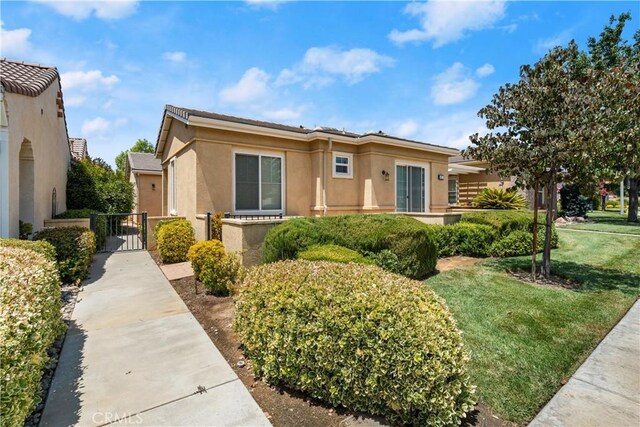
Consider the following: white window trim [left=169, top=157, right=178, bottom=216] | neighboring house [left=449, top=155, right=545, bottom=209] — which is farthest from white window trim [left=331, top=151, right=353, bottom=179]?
neighboring house [left=449, top=155, right=545, bottom=209]

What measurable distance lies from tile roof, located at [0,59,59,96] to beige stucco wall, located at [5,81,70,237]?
0.21 m

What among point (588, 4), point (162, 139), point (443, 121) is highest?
point (588, 4)

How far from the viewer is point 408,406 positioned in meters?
2.58

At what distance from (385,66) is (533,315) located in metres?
9.79

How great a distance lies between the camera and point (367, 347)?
108 inches

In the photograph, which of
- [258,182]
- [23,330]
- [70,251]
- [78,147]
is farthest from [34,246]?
[78,147]

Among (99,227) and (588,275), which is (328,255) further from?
(99,227)

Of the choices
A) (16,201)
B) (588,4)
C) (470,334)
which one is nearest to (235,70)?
(16,201)

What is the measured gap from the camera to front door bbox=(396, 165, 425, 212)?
1320 cm

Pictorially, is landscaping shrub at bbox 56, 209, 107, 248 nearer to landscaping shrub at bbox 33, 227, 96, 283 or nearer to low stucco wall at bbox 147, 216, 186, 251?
low stucco wall at bbox 147, 216, 186, 251

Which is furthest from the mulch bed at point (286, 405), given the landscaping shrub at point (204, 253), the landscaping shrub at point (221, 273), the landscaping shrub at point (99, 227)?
the landscaping shrub at point (99, 227)

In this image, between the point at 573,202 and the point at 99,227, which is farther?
the point at 573,202

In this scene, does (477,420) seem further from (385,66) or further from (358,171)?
(385,66)

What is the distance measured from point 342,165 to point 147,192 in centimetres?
1512
